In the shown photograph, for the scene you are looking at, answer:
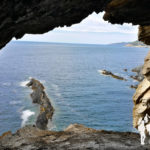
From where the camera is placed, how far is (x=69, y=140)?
16266mm

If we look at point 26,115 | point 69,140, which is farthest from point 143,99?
point 26,115

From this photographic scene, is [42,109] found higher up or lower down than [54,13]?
lower down

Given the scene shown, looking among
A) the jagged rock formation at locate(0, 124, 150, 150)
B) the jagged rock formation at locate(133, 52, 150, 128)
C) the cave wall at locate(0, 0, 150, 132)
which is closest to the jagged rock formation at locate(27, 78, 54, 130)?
the jagged rock formation at locate(0, 124, 150, 150)

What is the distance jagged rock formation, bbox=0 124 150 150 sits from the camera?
1534 cm

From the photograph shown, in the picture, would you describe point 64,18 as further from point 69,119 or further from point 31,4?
point 69,119

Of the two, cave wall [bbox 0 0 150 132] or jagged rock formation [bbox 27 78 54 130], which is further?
jagged rock formation [bbox 27 78 54 130]

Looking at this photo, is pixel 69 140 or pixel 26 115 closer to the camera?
pixel 69 140

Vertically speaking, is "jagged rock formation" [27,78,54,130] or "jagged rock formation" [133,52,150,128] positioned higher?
"jagged rock formation" [133,52,150,128]

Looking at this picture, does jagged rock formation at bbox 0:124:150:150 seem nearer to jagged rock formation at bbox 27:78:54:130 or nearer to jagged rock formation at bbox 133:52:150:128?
jagged rock formation at bbox 133:52:150:128

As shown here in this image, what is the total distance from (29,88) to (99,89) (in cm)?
2666

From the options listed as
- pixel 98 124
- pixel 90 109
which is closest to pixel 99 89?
pixel 90 109

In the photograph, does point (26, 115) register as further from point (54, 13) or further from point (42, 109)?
point (54, 13)

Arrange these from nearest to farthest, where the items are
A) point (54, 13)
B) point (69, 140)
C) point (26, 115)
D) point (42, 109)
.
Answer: point (54, 13) → point (69, 140) → point (26, 115) → point (42, 109)

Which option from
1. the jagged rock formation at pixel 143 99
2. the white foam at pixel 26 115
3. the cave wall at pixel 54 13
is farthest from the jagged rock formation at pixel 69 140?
the white foam at pixel 26 115
